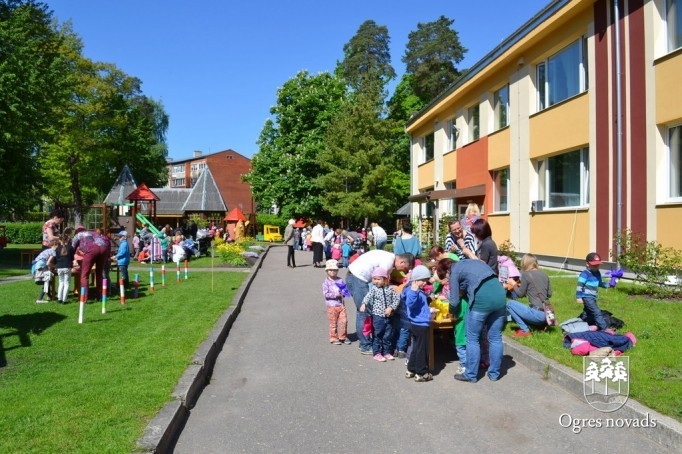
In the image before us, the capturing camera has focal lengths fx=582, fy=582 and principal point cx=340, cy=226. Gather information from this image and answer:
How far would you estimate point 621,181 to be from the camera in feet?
44.3

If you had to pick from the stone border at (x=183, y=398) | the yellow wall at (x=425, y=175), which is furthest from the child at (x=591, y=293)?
the yellow wall at (x=425, y=175)

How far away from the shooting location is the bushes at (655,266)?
1058 centimetres

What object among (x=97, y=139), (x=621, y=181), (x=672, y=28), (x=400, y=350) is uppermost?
(x=97, y=139)

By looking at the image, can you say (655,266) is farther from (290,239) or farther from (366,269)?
(290,239)

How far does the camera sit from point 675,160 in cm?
1228

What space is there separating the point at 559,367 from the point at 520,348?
1.13 meters

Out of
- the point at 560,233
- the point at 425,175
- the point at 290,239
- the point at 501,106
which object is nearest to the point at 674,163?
the point at 560,233

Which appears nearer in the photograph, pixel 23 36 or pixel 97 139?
pixel 23 36

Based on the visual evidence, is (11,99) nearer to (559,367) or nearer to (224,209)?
(559,367)

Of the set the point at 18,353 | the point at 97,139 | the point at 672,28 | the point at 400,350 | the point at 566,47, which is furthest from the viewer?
the point at 97,139

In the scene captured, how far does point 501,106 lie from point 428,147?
10815 millimetres

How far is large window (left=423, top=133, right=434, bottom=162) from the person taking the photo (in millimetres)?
31270

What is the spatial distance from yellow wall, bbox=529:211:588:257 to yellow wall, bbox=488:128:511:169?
3011 mm

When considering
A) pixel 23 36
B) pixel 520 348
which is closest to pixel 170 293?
pixel 520 348
